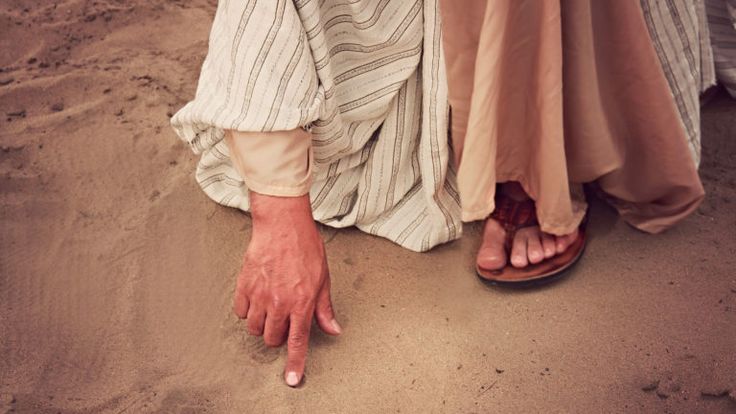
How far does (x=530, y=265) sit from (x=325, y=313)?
0.51 metres

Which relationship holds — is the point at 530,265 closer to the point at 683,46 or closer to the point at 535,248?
the point at 535,248

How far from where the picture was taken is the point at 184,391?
4.69ft

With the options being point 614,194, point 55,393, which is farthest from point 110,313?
point 614,194

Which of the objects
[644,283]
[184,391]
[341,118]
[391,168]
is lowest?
[644,283]

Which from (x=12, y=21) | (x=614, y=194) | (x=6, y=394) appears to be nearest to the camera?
(x=6, y=394)

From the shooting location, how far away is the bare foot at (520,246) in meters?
1.59

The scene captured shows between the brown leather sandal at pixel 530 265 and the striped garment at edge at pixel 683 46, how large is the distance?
1.17 ft

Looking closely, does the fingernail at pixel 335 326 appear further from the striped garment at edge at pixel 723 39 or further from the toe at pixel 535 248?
the striped garment at edge at pixel 723 39

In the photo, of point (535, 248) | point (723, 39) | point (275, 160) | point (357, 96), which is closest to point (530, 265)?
point (535, 248)

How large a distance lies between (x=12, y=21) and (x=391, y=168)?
168cm

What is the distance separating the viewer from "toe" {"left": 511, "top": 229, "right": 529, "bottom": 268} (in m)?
1.59

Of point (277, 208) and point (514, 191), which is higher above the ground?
point (277, 208)

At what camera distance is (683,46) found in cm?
161

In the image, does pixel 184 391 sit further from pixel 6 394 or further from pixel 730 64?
pixel 730 64
